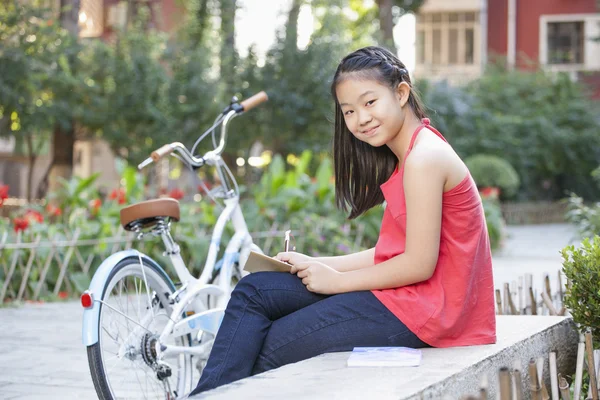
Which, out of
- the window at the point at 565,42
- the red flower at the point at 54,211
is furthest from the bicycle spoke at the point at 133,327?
the window at the point at 565,42

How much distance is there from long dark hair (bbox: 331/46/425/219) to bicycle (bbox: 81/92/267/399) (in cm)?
71

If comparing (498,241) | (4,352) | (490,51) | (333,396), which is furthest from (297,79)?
(490,51)

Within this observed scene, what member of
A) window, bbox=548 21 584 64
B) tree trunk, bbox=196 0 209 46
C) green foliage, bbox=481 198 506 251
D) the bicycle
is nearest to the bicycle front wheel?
the bicycle

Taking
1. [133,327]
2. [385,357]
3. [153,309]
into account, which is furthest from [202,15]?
[385,357]

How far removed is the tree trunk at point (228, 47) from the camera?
16.1 m

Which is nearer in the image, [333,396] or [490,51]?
[333,396]

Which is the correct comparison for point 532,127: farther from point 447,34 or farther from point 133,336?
point 133,336

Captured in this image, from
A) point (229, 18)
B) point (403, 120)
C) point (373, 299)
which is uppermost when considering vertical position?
point (229, 18)

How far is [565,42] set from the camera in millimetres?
31109

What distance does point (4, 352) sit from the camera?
5.13 meters

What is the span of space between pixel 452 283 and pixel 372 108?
629mm

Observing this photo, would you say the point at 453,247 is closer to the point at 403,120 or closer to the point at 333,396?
the point at 403,120

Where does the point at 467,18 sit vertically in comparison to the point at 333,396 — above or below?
above

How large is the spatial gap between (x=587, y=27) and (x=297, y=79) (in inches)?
730
